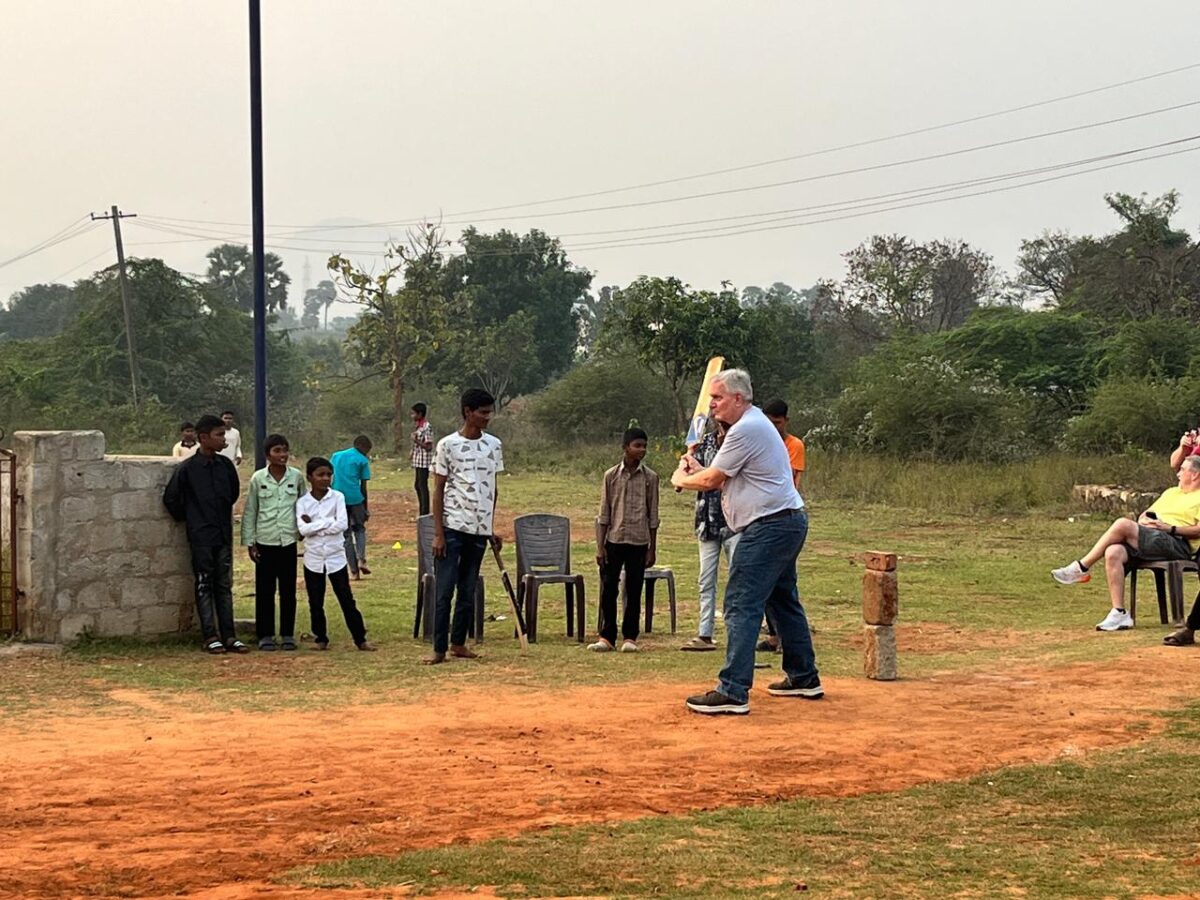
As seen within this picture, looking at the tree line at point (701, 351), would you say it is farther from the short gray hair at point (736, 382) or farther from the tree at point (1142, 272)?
the short gray hair at point (736, 382)

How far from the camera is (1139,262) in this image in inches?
1763

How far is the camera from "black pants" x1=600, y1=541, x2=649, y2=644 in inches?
445

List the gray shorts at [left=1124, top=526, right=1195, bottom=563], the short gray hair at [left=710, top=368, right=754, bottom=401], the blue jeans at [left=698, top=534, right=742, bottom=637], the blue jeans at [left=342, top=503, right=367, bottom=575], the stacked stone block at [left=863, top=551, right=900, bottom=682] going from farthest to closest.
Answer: the blue jeans at [left=342, top=503, right=367, bottom=575], the gray shorts at [left=1124, top=526, right=1195, bottom=563], the blue jeans at [left=698, top=534, right=742, bottom=637], the stacked stone block at [left=863, top=551, right=900, bottom=682], the short gray hair at [left=710, top=368, right=754, bottom=401]

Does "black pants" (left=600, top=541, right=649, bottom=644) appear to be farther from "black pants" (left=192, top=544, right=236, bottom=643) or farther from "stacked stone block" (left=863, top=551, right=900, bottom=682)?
"black pants" (left=192, top=544, right=236, bottom=643)

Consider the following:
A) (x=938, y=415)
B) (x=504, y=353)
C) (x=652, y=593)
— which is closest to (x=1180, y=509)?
(x=652, y=593)

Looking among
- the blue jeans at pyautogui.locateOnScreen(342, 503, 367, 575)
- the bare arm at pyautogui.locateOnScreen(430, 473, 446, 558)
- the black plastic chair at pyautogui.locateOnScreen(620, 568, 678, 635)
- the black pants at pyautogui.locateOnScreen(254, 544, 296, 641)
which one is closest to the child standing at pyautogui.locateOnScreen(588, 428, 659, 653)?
the black plastic chair at pyautogui.locateOnScreen(620, 568, 678, 635)

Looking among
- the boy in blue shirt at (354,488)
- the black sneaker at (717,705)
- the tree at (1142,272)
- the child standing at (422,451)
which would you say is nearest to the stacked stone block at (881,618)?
the black sneaker at (717,705)

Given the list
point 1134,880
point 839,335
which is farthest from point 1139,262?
point 1134,880

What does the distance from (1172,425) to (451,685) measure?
25.1 m

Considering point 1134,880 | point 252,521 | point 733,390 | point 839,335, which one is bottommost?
point 1134,880

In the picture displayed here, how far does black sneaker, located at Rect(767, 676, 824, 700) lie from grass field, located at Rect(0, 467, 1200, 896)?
0.57ft

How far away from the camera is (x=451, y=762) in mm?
7016

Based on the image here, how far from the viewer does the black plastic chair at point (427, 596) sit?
474 inches

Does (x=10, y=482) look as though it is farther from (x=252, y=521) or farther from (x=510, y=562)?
(x=510, y=562)
